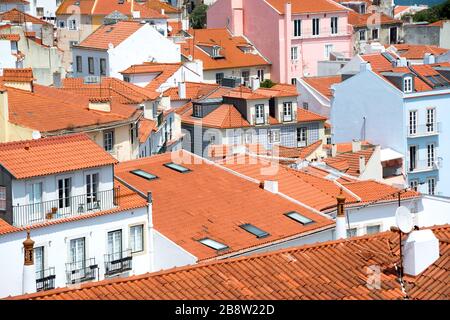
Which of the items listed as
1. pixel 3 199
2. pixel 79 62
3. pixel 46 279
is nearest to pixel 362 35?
pixel 79 62

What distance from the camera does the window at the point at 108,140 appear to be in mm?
37719

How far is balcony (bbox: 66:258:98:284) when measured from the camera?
27312mm

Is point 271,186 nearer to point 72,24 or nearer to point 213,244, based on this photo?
point 213,244

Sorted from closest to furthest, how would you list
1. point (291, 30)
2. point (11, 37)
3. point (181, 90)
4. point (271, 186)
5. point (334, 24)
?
point (271, 186) < point (11, 37) < point (181, 90) < point (291, 30) < point (334, 24)

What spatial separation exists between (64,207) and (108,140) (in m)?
10.0

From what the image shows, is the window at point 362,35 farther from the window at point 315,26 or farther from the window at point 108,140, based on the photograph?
the window at point 108,140

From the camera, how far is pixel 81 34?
8094cm

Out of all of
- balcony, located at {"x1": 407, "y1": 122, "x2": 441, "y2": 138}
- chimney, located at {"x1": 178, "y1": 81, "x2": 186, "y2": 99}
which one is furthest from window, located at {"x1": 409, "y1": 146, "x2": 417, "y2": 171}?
chimney, located at {"x1": 178, "y1": 81, "x2": 186, "y2": 99}

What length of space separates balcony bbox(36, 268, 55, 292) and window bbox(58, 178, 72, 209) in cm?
162

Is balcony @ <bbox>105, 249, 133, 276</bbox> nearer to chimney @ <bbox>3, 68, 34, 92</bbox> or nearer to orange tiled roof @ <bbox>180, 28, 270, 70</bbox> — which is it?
chimney @ <bbox>3, 68, 34, 92</bbox>

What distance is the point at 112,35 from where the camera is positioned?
64188mm
